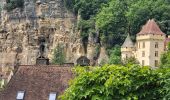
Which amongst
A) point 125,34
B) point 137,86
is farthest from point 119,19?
point 137,86

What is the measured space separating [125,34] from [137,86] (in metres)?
85.2

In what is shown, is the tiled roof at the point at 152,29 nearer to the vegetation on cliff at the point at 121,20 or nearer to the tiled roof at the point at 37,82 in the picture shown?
the vegetation on cliff at the point at 121,20

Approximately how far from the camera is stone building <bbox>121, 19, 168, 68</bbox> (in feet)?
337

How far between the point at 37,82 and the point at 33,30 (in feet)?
240

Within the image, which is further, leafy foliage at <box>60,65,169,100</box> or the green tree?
the green tree

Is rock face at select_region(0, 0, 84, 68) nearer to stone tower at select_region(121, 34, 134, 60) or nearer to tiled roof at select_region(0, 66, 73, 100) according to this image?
stone tower at select_region(121, 34, 134, 60)

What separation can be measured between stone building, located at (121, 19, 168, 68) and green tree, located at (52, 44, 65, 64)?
39.5 ft

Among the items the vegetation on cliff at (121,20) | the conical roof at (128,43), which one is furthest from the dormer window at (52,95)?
the vegetation on cliff at (121,20)

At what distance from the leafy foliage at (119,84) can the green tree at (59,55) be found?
266ft

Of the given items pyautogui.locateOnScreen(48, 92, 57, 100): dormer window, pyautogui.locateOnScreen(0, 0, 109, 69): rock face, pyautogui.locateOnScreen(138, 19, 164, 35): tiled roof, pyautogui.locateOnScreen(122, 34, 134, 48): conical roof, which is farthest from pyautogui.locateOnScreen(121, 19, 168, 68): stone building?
pyautogui.locateOnScreen(48, 92, 57, 100): dormer window

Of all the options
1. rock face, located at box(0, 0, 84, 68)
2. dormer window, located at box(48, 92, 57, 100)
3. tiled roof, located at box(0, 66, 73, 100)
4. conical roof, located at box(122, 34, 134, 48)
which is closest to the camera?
dormer window, located at box(48, 92, 57, 100)

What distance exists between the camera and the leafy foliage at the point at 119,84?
93.8ft

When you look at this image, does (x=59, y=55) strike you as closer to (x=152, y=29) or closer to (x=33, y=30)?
(x=33, y=30)

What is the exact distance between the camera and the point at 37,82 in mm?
49344
